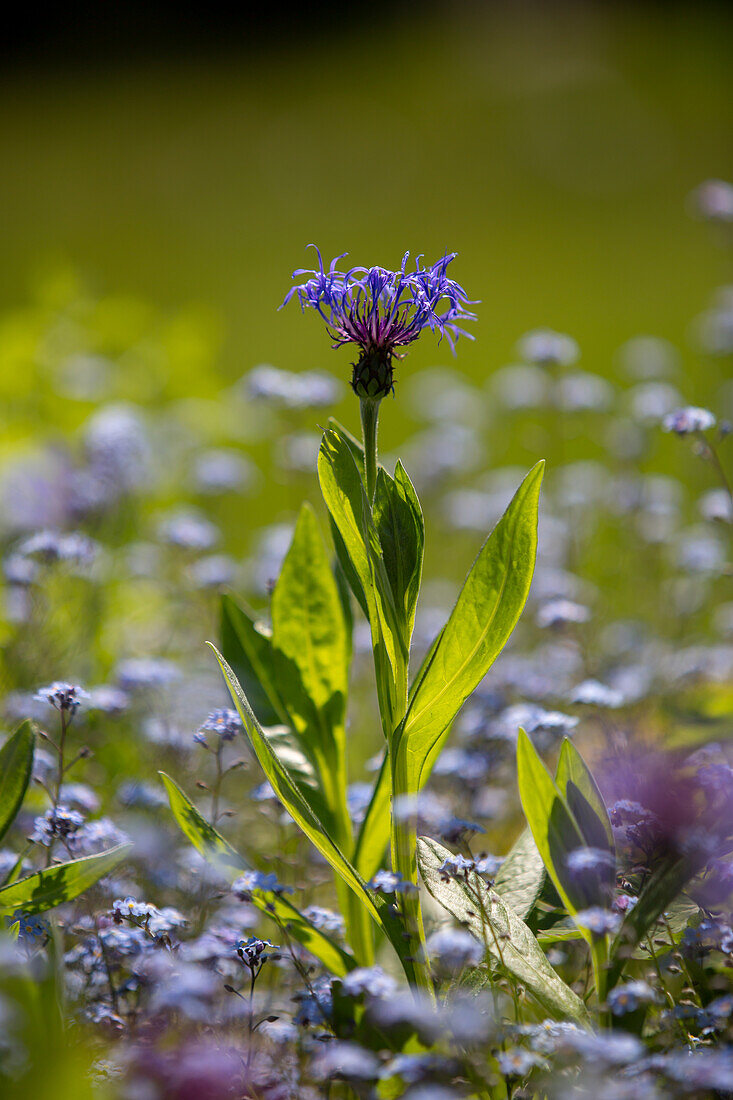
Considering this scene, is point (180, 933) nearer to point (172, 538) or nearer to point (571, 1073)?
point (571, 1073)

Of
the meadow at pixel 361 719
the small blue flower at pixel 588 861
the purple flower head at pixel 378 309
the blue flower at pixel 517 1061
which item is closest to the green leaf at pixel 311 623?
the meadow at pixel 361 719

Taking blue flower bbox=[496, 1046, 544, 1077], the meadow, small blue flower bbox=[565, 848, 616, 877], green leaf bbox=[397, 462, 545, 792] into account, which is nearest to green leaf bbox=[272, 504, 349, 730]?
the meadow

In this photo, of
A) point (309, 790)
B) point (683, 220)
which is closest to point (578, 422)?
point (309, 790)

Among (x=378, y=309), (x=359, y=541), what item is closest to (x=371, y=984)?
(x=359, y=541)

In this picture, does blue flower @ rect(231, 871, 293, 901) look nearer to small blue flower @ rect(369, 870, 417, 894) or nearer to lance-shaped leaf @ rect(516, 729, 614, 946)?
small blue flower @ rect(369, 870, 417, 894)

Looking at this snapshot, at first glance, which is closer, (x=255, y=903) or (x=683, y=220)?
(x=255, y=903)

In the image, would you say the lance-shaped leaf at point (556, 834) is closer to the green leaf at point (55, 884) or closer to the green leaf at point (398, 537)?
the green leaf at point (398, 537)
